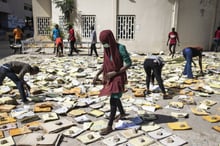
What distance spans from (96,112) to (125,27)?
11028 mm

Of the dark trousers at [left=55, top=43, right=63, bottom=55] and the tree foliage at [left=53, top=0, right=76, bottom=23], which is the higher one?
the tree foliage at [left=53, top=0, right=76, bottom=23]

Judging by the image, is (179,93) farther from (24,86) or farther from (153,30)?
(153,30)

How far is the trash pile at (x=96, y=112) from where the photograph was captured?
4.01 m

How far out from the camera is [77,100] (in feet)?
19.7

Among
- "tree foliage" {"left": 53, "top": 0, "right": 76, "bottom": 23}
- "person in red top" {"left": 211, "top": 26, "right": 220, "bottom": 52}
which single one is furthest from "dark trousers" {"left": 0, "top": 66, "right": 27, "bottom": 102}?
"person in red top" {"left": 211, "top": 26, "right": 220, "bottom": 52}

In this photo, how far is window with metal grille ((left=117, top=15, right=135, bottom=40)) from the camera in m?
15.4

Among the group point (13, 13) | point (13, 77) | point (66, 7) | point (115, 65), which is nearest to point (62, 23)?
point (66, 7)

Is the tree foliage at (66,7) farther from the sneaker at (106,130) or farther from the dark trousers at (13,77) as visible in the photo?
the sneaker at (106,130)

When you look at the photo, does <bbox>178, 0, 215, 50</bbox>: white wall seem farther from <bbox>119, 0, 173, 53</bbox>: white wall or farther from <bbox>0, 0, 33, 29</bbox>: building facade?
<bbox>0, 0, 33, 29</bbox>: building facade

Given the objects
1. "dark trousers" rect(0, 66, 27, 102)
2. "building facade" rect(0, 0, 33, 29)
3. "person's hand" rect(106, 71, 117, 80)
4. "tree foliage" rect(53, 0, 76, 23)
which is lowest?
"dark trousers" rect(0, 66, 27, 102)

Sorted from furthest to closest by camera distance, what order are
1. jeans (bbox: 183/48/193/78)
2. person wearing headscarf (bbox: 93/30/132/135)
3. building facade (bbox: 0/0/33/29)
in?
building facade (bbox: 0/0/33/29) → jeans (bbox: 183/48/193/78) → person wearing headscarf (bbox: 93/30/132/135)

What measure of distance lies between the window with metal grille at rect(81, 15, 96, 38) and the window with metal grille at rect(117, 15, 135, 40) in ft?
5.64

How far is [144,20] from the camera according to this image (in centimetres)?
1516

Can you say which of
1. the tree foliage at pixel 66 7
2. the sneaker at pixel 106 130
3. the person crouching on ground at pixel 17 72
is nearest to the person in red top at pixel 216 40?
the tree foliage at pixel 66 7
